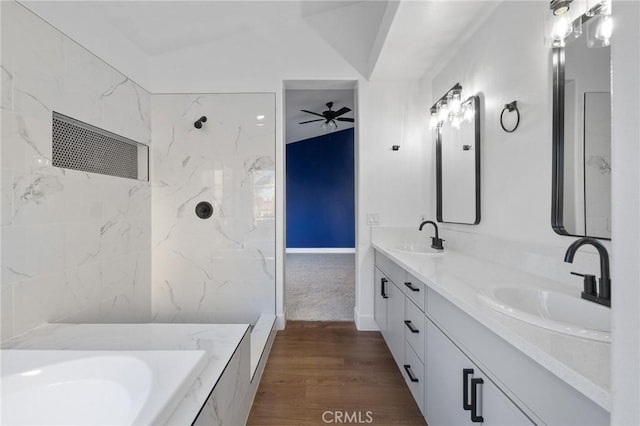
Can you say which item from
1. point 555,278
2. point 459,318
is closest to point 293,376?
point 459,318

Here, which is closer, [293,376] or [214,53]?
[293,376]

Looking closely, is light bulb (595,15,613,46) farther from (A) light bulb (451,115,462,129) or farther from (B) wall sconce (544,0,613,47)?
(A) light bulb (451,115,462,129)

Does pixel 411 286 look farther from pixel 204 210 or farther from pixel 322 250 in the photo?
pixel 322 250

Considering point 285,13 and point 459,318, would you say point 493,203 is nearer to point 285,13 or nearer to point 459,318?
point 459,318

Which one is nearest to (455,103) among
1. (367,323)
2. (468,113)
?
(468,113)

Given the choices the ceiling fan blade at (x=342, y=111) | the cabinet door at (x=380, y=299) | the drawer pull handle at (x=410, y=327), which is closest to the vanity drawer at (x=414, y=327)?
the drawer pull handle at (x=410, y=327)

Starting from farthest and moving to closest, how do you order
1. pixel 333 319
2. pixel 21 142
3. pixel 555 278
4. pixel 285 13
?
1. pixel 333 319
2. pixel 285 13
3. pixel 21 142
4. pixel 555 278

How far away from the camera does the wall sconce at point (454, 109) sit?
1.99 meters

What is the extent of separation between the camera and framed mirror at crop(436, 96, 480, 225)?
190 cm

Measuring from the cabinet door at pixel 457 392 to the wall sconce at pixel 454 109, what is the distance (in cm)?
146

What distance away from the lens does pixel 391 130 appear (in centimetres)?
269

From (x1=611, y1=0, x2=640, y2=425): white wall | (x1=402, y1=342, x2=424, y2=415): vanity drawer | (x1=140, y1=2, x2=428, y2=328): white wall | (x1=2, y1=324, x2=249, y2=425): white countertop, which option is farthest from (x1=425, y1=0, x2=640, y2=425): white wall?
(x1=2, y1=324, x2=249, y2=425): white countertop

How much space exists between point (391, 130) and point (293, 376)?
2191 mm

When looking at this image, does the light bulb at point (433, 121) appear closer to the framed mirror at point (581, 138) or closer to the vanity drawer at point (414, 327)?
the framed mirror at point (581, 138)
